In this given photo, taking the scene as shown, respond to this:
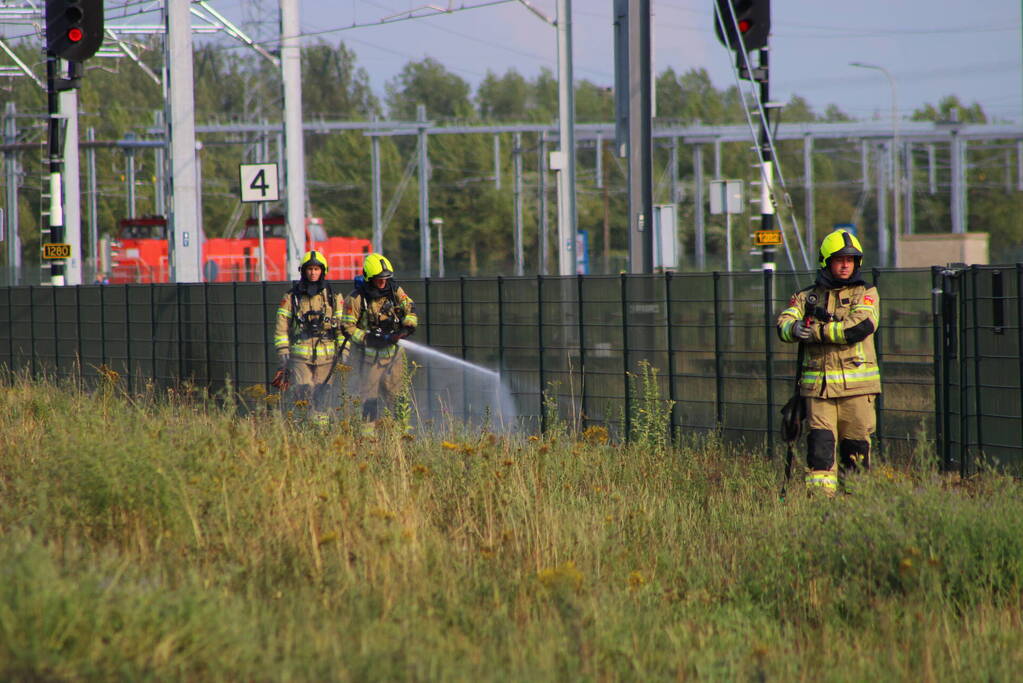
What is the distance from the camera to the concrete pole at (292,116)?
2161 centimetres

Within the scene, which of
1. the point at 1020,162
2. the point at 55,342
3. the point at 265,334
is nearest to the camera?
the point at 265,334

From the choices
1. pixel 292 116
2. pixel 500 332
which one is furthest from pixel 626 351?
pixel 292 116

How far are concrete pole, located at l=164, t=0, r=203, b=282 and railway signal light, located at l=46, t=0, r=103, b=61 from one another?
11.1 feet

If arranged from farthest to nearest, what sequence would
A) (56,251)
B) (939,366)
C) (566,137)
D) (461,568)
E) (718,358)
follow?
(566,137) → (56,251) → (718,358) → (939,366) → (461,568)

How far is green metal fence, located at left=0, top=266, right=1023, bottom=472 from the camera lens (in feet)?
29.7

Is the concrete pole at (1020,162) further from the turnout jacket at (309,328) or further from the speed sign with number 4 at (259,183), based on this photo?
the turnout jacket at (309,328)

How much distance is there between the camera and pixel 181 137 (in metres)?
19.2

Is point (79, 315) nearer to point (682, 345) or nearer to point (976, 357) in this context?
point (682, 345)

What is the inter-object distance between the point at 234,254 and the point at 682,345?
28.9 metres

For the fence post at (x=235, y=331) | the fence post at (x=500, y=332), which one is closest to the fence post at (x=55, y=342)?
the fence post at (x=235, y=331)

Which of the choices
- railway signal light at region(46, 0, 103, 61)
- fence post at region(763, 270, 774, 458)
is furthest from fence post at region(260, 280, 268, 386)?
fence post at region(763, 270, 774, 458)

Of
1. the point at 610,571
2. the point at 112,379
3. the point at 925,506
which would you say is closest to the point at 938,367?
the point at 925,506

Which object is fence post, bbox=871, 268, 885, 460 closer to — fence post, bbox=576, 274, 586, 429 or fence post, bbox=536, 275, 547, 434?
fence post, bbox=576, 274, 586, 429

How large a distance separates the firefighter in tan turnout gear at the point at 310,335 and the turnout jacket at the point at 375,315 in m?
0.36
